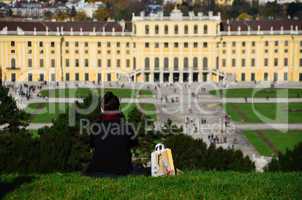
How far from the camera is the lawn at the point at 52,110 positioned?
33812 mm

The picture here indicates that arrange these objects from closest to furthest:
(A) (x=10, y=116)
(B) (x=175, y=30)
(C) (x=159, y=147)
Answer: (C) (x=159, y=147)
(A) (x=10, y=116)
(B) (x=175, y=30)

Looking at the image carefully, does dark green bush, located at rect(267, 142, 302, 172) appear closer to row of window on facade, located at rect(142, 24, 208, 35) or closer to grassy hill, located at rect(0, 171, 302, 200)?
grassy hill, located at rect(0, 171, 302, 200)

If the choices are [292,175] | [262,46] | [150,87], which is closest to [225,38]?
[262,46]

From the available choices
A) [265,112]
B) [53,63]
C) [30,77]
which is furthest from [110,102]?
[53,63]

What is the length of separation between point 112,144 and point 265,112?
2990 cm

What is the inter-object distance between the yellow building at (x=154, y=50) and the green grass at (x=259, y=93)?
6.52m

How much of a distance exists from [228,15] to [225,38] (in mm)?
25176

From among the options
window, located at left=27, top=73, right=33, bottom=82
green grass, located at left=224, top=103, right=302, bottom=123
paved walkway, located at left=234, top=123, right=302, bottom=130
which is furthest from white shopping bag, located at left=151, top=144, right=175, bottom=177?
window, located at left=27, top=73, right=33, bottom=82

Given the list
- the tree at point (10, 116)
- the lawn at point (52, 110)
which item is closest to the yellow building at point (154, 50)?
the lawn at point (52, 110)

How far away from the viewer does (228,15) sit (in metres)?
81.6

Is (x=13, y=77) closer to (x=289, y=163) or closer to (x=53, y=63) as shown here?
(x=53, y=63)

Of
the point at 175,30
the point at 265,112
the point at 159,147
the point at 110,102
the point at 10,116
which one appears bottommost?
the point at 265,112

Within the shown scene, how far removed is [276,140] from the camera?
26.5 metres

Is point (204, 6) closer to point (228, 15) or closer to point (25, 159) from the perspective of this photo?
point (228, 15)
